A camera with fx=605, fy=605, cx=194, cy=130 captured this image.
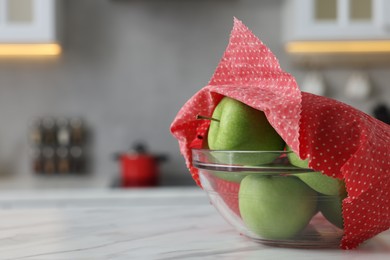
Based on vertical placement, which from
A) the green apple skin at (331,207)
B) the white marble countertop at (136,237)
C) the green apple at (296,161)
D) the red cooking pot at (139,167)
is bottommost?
the red cooking pot at (139,167)

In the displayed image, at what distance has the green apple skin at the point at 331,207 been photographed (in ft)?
2.32

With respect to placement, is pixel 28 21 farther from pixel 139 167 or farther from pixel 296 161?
pixel 296 161

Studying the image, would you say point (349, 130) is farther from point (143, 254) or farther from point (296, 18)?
point (296, 18)

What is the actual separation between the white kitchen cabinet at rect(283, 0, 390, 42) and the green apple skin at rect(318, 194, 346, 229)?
1.79m

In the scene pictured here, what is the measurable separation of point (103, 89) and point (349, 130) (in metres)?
2.20

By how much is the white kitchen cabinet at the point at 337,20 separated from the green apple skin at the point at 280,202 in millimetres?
1805

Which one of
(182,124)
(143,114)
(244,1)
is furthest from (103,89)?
(182,124)

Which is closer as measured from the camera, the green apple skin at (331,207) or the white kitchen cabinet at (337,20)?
the green apple skin at (331,207)

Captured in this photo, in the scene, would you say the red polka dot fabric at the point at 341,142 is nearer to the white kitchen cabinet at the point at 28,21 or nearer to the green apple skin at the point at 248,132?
the green apple skin at the point at 248,132

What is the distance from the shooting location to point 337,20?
2441 millimetres

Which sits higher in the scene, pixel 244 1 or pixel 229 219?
pixel 244 1

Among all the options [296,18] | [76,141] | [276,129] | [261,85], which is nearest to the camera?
[276,129]

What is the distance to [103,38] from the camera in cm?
278

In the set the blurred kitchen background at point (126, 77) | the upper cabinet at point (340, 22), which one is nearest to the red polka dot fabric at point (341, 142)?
the upper cabinet at point (340, 22)
